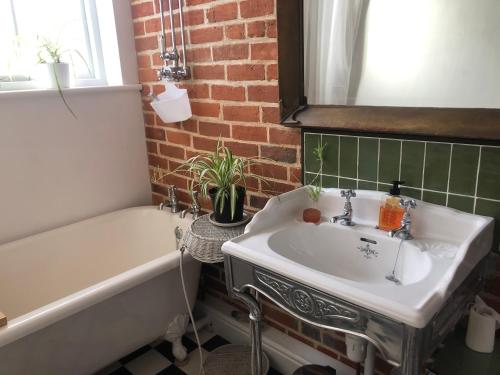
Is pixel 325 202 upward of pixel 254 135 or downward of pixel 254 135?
downward

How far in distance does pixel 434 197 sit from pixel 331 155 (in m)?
0.36

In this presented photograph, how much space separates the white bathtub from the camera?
3.95 feet

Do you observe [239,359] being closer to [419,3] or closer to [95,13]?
[419,3]

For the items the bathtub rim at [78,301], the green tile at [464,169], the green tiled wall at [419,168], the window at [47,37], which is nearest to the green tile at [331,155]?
the green tiled wall at [419,168]

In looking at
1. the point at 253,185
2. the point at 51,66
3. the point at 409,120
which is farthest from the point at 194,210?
the point at 409,120

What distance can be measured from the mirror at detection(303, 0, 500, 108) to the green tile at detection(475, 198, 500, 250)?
0.26m

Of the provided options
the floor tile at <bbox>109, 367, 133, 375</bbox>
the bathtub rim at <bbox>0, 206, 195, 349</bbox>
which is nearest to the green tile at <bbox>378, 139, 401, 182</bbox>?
the bathtub rim at <bbox>0, 206, 195, 349</bbox>

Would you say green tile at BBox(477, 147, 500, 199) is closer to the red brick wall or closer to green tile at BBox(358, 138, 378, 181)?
green tile at BBox(358, 138, 378, 181)

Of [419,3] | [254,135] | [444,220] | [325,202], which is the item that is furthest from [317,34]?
[444,220]

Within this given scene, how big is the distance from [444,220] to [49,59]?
5.86 feet

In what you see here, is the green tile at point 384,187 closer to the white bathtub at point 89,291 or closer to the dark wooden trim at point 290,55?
the dark wooden trim at point 290,55

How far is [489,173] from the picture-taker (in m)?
1.04

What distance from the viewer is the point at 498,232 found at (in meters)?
1.06

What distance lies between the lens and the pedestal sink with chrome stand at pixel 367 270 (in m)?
0.80
